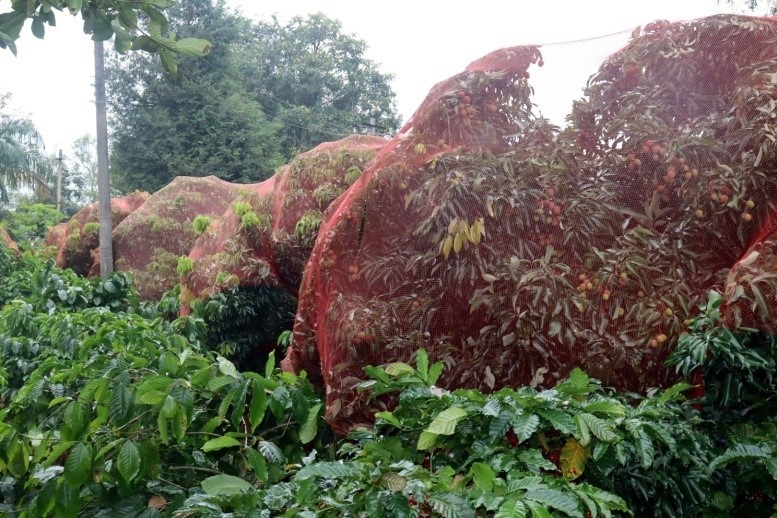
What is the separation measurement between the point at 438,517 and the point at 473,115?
1.91 m

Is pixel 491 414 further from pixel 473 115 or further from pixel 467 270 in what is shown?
pixel 473 115

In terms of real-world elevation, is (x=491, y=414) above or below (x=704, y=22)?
below

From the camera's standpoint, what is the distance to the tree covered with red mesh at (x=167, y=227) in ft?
28.5

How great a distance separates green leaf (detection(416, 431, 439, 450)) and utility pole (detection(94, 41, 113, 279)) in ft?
26.4

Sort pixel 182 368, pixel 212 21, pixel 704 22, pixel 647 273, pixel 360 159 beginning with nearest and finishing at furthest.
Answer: pixel 182 368, pixel 647 273, pixel 704 22, pixel 360 159, pixel 212 21

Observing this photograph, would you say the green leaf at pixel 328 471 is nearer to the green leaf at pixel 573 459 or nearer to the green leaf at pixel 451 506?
the green leaf at pixel 451 506

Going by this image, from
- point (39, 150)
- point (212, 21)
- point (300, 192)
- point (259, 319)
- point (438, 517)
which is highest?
point (212, 21)


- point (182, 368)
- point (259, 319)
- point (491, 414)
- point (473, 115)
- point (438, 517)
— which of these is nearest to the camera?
point (438, 517)

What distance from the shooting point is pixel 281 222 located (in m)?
5.44

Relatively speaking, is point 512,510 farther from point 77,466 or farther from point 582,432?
point 77,466

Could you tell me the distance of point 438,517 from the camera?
1.59 metres

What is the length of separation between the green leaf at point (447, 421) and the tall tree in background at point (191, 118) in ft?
52.7

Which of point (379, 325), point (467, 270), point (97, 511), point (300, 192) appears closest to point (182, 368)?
point (97, 511)

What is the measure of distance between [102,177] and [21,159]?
917 centimetres
